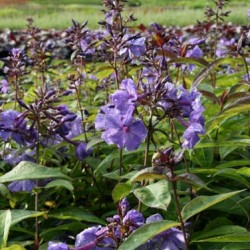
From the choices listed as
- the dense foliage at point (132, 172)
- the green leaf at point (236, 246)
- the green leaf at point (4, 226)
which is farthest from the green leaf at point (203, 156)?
the green leaf at point (4, 226)

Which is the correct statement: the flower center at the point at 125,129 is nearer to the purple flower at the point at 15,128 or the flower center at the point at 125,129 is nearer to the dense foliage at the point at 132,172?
the dense foliage at the point at 132,172

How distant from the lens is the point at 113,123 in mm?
1617

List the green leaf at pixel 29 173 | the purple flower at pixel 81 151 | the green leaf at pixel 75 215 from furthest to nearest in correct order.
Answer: the purple flower at pixel 81 151
the green leaf at pixel 75 215
the green leaf at pixel 29 173

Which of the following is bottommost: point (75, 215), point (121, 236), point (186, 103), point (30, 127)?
point (75, 215)

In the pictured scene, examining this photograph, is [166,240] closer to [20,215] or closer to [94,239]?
[94,239]

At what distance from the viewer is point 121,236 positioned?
1423mm

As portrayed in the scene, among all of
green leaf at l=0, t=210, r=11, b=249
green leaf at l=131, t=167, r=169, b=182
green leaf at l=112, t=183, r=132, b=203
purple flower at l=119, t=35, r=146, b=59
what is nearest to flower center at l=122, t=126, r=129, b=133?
green leaf at l=112, t=183, r=132, b=203

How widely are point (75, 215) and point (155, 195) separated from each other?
43cm

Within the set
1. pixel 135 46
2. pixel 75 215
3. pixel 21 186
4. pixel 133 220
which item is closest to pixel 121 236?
pixel 133 220

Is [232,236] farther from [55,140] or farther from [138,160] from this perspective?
[55,140]

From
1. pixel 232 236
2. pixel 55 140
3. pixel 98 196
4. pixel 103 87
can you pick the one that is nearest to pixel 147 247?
pixel 232 236

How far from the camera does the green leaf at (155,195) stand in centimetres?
138

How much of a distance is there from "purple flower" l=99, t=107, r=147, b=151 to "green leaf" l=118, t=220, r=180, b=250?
0.29 m

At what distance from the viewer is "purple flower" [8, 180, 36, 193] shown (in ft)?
6.23
